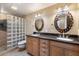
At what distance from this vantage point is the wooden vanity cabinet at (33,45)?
2088mm

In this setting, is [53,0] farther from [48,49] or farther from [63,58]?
[63,58]

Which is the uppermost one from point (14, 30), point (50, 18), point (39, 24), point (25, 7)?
point (25, 7)

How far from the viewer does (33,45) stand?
2.16 m

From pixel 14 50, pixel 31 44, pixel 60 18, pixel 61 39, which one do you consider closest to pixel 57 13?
pixel 60 18

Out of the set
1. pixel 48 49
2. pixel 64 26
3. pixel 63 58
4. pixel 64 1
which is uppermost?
pixel 64 1

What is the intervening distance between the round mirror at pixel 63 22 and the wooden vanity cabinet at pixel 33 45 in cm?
54

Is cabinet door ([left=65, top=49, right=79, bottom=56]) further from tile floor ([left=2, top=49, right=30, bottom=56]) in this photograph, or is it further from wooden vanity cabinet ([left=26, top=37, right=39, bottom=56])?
tile floor ([left=2, top=49, right=30, bottom=56])

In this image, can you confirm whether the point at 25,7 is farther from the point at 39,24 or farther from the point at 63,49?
the point at 63,49

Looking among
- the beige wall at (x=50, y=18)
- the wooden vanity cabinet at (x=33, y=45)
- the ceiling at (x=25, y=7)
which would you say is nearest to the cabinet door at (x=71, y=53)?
the beige wall at (x=50, y=18)

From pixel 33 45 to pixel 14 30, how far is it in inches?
20.1

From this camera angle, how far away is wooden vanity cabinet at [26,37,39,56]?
2.09 meters

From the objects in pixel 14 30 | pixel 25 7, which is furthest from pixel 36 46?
pixel 25 7

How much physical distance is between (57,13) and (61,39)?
535 mm

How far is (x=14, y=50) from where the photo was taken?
6.52 feet
